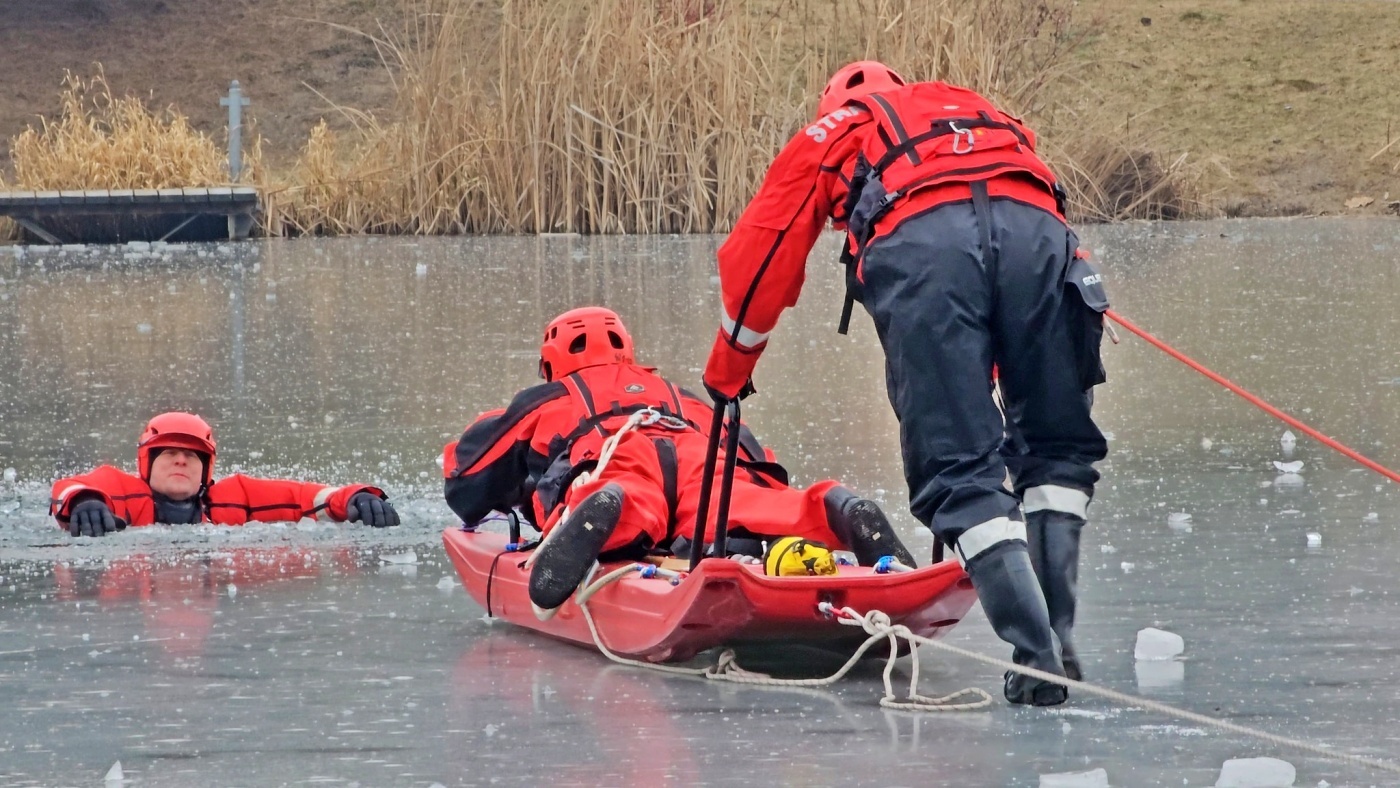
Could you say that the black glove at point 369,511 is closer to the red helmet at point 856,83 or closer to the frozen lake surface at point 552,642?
the frozen lake surface at point 552,642

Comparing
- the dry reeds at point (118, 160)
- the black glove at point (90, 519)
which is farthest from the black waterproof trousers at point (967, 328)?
the dry reeds at point (118, 160)

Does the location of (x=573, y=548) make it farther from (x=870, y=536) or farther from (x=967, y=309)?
(x=967, y=309)

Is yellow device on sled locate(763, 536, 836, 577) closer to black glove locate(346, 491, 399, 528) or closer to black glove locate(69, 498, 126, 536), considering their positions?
black glove locate(346, 491, 399, 528)

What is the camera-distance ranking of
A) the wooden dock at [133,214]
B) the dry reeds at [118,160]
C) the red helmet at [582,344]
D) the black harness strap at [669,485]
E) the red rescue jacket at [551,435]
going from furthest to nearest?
the dry reeds at [118,160]
the wooden dock at [133,214]
the red helmet at [582,344]
the red rescue jacket at [551,435]
the black harness strap at [669,485]

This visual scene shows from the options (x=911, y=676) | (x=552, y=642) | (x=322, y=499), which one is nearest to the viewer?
(x=911, y=676)

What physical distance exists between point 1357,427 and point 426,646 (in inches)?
165

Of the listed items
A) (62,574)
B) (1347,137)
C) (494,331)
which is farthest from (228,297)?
(1347,137)

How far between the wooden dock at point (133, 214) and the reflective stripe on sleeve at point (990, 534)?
15.5 m

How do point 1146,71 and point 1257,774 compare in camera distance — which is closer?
point 1257,774

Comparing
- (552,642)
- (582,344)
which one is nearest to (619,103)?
(582,344)

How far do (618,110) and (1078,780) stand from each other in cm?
1457

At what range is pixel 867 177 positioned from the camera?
14.7 feet

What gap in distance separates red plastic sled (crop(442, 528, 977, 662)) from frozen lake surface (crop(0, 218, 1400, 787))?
0.33ft

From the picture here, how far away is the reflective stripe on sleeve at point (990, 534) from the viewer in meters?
4.27
